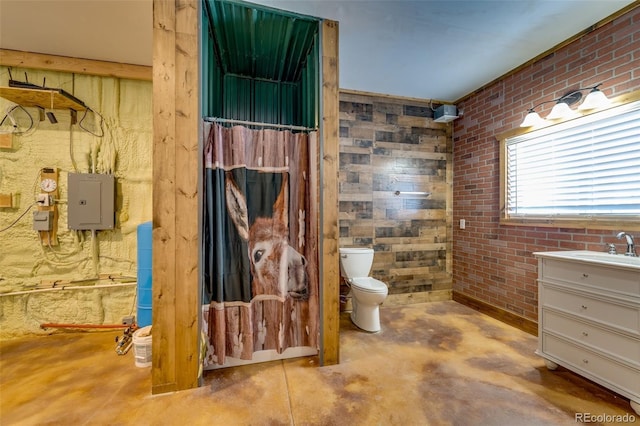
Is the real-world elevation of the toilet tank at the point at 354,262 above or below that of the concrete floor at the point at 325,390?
above

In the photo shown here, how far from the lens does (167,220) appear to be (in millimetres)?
1691

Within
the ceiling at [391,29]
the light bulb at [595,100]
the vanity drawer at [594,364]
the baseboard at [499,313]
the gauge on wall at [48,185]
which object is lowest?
the baseboard at [499,313]

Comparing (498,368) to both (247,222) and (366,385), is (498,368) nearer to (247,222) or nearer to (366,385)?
(366,385)

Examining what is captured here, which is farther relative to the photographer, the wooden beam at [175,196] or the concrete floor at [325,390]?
the wooden beam at [175,196]

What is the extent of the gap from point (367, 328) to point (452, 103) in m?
3.07

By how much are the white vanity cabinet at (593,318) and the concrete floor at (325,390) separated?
17 centimetres

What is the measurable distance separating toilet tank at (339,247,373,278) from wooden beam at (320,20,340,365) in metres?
0.79

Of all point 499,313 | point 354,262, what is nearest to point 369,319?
point 354,262

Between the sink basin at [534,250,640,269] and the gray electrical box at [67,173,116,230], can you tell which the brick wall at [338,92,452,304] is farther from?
the gray electrical box at [67,173,116,230]

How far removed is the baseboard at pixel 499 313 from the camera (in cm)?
257

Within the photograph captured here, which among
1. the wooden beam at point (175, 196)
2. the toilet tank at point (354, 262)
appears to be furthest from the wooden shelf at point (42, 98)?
the toilet tank at point (354, 262)

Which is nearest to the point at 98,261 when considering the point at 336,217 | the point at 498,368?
the point at 336,217

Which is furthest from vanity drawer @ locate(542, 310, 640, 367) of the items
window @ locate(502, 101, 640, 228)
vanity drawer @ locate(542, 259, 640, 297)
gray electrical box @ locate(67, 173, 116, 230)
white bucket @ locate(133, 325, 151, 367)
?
gray electrical box @ locate(67, 173, 116, 230)

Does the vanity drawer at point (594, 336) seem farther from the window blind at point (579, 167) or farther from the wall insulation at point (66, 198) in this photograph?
the wall insulation at point (66, 198)
